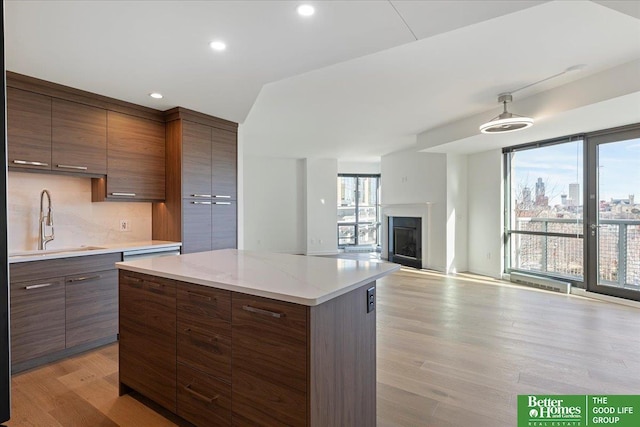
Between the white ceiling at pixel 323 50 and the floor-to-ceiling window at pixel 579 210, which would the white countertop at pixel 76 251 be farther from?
the floor-to-ceiling window at pixel 579 210

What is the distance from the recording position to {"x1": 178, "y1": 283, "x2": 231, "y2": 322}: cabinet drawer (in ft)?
5.34

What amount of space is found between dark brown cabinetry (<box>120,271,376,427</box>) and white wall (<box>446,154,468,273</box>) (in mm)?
4977

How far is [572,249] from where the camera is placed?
4.85 metres

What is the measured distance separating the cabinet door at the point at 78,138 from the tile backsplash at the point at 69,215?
1.00ft

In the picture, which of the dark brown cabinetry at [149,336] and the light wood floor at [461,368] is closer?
the dark brown cabinetry at [149,336]

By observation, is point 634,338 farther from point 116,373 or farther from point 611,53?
point 116,373

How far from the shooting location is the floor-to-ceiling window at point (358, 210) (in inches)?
376

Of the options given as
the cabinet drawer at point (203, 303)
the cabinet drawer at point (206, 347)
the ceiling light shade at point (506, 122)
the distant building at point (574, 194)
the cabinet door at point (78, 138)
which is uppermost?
the ceiling light shade at point (506, 122)

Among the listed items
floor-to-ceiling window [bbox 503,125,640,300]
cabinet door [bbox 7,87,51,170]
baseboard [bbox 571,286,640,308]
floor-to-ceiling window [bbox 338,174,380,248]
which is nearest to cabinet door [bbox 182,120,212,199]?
cabinet door [bbox 7,87,51,170]

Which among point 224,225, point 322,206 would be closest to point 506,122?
point 224,225

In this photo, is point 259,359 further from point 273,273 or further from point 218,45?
point 218,45

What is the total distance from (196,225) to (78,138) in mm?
1369

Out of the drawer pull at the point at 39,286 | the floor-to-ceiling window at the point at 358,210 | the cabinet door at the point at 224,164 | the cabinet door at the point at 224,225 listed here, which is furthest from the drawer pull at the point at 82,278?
the floor-to-ceiling window at the point at 358,210

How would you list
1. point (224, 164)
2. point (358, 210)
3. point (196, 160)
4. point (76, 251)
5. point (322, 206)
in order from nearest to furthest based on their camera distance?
point (76, 251) → point (196, 160) → point (224, 164) → point (322, 206) → point (358, 210)
